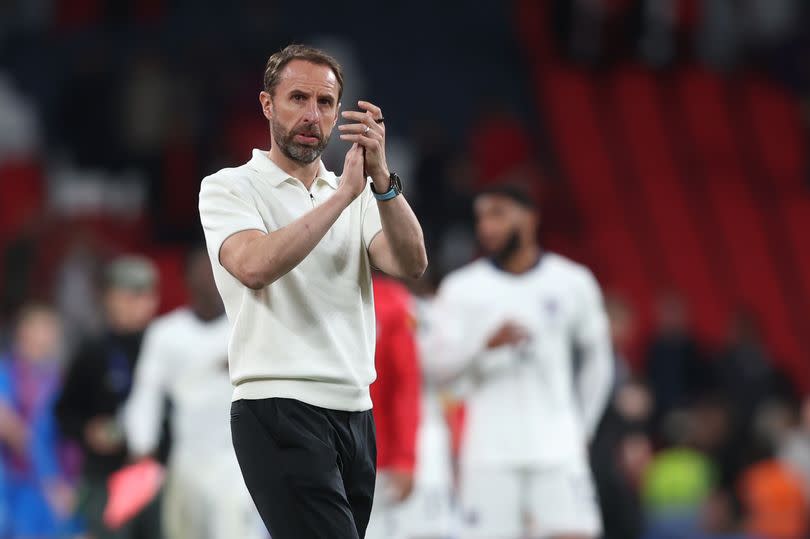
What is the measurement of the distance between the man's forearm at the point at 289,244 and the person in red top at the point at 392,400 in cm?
286

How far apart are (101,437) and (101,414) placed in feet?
0.44

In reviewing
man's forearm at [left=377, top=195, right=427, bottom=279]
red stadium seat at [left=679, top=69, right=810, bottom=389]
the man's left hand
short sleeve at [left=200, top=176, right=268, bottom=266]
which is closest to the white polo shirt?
short sleeve at [left=200, top=176, right=268, bottom=266]

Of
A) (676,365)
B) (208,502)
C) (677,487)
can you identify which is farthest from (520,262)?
(676,365)

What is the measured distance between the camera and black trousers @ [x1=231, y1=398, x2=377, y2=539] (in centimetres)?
429

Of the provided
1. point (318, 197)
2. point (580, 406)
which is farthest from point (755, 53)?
point (318, 197)

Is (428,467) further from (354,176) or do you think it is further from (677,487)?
(677,487)

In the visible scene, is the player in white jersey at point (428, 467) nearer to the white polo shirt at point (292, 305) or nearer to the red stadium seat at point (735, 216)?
the white polo shirt at point (292, 305)

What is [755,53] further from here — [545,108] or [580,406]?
[580,406]

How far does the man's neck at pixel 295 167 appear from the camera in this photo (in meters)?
4.52

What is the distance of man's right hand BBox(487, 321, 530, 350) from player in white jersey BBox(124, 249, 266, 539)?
1454 millimetres

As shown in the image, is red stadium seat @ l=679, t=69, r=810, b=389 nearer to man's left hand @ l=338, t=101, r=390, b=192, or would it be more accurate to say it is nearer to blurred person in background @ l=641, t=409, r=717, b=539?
blurred person in background @ l=641, t=409, r=717, b=539

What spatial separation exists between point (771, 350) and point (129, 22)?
7604 millimetres

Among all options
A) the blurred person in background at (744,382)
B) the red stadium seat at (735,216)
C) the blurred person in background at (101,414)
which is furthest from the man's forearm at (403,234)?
the red stadium seat at (735,216)

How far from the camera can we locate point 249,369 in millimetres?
4367
